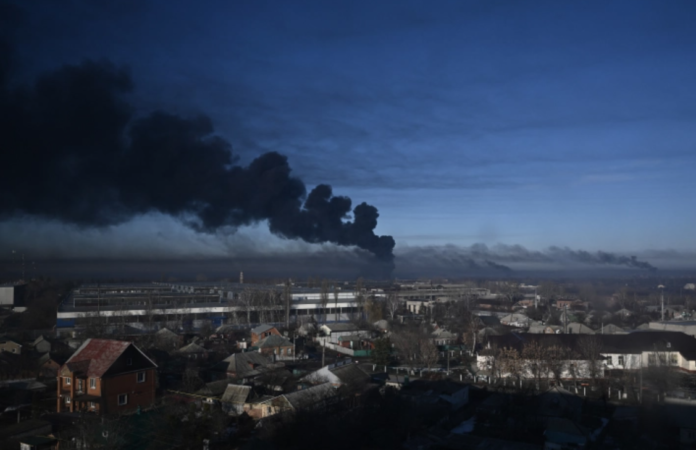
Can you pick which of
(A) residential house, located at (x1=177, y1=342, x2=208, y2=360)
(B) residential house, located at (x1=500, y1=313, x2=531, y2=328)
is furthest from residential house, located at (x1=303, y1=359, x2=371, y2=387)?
(B) residential house, located at (x1=500, y1=313, x2=531, y2=328)

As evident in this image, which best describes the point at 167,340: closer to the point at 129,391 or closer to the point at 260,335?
the point at 260,335

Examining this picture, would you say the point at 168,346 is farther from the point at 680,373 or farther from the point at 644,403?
the point at 680,373

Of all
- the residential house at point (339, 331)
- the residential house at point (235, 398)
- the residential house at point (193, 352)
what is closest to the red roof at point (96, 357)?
the residential house at point (235, 398)

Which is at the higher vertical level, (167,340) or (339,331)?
(167,340)

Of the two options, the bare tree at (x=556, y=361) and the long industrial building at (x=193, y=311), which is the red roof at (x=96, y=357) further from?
the bare tree at (x=556, y=361)

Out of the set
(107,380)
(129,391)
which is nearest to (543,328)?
(129,391)

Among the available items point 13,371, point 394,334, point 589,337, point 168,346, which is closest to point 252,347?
point 168,346

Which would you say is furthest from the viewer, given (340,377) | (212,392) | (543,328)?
(543,328)

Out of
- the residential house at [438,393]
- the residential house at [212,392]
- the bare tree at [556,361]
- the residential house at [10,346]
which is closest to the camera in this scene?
the residential house at [212,392]
